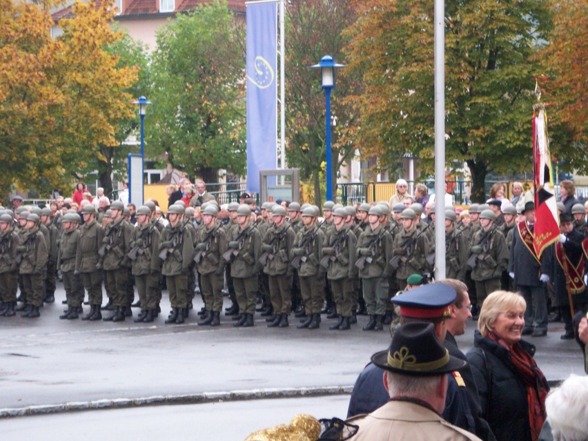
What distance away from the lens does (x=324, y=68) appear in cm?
2862

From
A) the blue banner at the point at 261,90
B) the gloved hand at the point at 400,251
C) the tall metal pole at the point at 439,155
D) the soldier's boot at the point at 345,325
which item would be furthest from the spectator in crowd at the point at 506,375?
the blue banner at the point at 261,90

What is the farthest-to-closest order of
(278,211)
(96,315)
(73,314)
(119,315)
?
(73,314) → (96,315) → (119,315) → (278,211)

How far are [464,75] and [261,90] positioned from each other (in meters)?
4.94

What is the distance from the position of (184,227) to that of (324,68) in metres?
7.40

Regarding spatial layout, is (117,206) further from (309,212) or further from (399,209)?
(399,209)

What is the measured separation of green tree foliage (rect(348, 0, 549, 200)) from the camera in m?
31.4

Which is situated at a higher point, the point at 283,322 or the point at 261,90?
the point at 261,90

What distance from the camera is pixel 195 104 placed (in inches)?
2493

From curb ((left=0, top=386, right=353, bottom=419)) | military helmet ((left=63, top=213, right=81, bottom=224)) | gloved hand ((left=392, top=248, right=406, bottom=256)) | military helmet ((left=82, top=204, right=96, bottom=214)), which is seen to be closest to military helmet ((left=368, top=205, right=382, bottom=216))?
gloved hand ((left=392, top=248, right=406, bottom=256))

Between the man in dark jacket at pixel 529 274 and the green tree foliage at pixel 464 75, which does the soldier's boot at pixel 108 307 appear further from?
the green tree foliage at pixel 464 75

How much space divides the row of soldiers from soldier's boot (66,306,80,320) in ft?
0.09

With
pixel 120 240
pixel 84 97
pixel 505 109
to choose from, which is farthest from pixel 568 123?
pixel 84 97

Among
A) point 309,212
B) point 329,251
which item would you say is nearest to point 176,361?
point 329,251

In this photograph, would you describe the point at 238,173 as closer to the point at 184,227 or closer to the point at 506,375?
the point at 184,227
